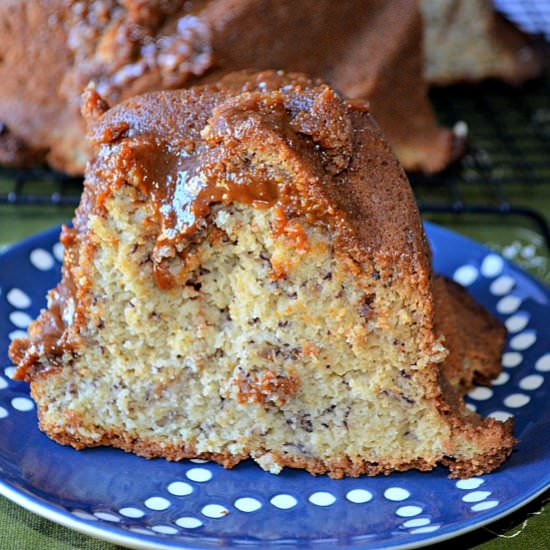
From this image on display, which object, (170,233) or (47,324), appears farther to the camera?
(47,324)

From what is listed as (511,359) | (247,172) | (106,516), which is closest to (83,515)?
(106,516)

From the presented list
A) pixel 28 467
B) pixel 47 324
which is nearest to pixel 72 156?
pixel 47 324

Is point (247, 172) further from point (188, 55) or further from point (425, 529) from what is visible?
point (188, 55)

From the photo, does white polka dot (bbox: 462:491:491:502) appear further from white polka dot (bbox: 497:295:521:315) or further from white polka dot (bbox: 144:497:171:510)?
white polka dot (bbox: 497:295:521:315)

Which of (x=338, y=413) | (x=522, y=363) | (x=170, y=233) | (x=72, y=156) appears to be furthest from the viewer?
(x=72, y=156)

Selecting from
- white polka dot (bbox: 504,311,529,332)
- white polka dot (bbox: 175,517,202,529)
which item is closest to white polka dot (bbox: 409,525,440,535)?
white polka dot (bbox: 175,517,202,529)

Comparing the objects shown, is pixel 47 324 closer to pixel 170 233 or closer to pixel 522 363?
pixel 170 233
